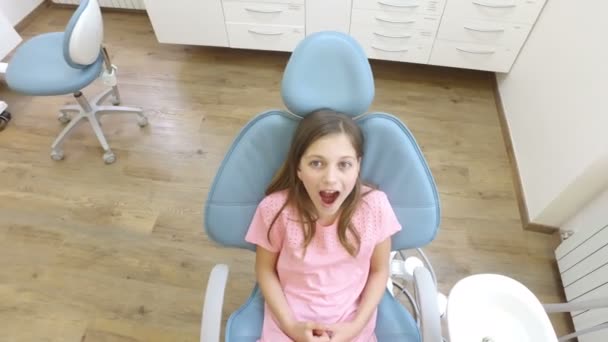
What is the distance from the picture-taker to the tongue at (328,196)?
848 millimetres

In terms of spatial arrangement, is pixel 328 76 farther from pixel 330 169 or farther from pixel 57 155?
pixel 57 155

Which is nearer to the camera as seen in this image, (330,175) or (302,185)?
(330,175)

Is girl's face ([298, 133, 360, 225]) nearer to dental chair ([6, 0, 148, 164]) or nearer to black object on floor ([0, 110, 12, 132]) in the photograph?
dental chair ([6, 0, 148, 164])

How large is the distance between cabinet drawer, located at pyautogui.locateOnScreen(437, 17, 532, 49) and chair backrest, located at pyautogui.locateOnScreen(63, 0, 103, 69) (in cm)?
160

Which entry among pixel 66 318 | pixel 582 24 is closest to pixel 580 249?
pixel 582 24

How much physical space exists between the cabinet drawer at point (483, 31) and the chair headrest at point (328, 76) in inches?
53.8

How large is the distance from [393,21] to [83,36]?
142cm

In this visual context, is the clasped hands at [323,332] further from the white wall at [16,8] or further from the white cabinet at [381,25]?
the white wall at [16,8]

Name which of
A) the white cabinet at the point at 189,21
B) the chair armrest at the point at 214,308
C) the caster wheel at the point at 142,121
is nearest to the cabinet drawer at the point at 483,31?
the white cabinet at the point at 189,21

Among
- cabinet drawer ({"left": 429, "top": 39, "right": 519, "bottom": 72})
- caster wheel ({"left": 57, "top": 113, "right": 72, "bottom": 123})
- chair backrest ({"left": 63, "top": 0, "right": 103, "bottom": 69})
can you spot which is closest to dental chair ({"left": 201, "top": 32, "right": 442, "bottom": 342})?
chair backrest ({"left": 63, "top": 0, "right": 103, "bottom": 69})

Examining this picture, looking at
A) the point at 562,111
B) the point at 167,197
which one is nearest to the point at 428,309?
the point at 562,111

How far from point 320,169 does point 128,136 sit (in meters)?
1.53

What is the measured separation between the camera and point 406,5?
191 centimetres

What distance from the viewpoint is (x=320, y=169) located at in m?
0.84
